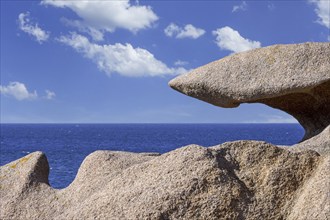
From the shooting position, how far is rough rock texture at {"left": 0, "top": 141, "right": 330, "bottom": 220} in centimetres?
850

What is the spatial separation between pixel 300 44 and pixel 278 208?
4783 mm

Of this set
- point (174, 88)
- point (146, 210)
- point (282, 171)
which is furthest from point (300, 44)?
point (146, 210)

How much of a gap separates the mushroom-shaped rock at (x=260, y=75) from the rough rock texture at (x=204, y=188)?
2.70 m

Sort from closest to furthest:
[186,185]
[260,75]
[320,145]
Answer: [186,185], [320,145], [260,75]

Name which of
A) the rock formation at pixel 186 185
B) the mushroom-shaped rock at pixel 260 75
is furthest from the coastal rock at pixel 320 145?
the mushroom-shaped rock at pixel 260 75

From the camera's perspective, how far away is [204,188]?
28.2 ft

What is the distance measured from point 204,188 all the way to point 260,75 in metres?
4.15

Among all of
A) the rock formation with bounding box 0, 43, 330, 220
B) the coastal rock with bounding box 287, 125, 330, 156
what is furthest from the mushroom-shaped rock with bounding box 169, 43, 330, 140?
the rock formation with bounding box 0, 43, 330, 220

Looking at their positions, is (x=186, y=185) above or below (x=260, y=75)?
below

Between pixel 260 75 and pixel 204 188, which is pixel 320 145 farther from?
pixel 204 188

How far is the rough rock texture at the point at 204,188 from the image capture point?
27.9 ft

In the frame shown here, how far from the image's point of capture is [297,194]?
29.3 ft

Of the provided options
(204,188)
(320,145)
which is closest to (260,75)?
(320,145)

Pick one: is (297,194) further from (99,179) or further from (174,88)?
(174,88)
